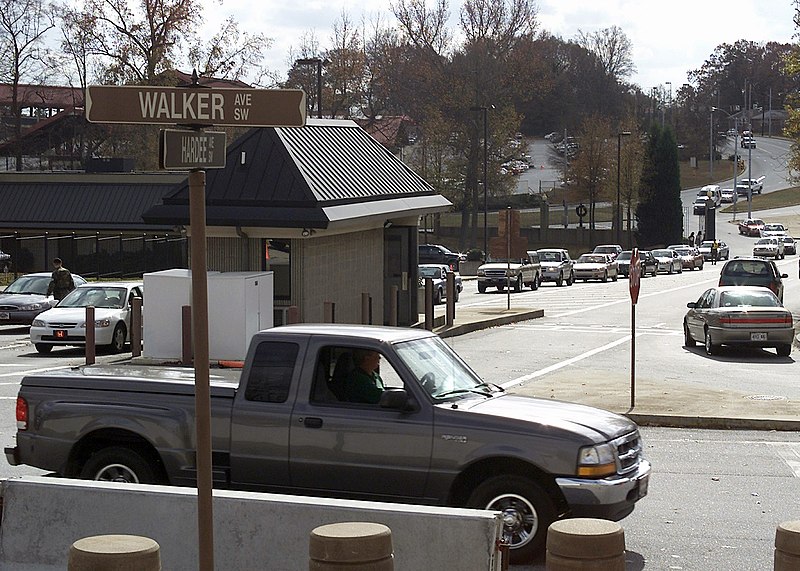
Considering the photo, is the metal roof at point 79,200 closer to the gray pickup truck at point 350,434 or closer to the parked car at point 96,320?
the parked car at point 96,320

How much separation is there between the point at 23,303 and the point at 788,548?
27208mm

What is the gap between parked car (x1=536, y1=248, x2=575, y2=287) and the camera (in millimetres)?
58688

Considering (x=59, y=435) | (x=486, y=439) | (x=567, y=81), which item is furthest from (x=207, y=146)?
(x=567, y=81)

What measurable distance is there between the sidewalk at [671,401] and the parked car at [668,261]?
5033 cm

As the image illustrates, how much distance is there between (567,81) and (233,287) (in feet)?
450

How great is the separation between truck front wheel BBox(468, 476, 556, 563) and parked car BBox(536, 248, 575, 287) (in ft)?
165

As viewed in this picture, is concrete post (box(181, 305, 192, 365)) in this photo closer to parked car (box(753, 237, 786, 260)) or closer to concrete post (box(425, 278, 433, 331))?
concrete post (box(425, 278, 433, 331))

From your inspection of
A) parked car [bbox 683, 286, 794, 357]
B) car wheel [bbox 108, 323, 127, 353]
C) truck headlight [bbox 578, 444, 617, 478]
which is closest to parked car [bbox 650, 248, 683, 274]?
parked car [bbox 683, 286, 794, 357]

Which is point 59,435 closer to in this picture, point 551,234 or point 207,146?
point 207,146

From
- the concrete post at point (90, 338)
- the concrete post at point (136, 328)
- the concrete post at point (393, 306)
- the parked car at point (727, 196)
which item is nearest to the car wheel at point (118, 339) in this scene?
the concrete post at point (136, 328)

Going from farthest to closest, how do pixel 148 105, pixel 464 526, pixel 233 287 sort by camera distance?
pixel 233 287 < pixel 464 526 < pixel 148 105

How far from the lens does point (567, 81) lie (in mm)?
151375

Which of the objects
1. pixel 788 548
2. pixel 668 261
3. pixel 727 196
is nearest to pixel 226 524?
pixel 788 548

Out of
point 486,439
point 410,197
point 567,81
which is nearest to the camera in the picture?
point 486,439
